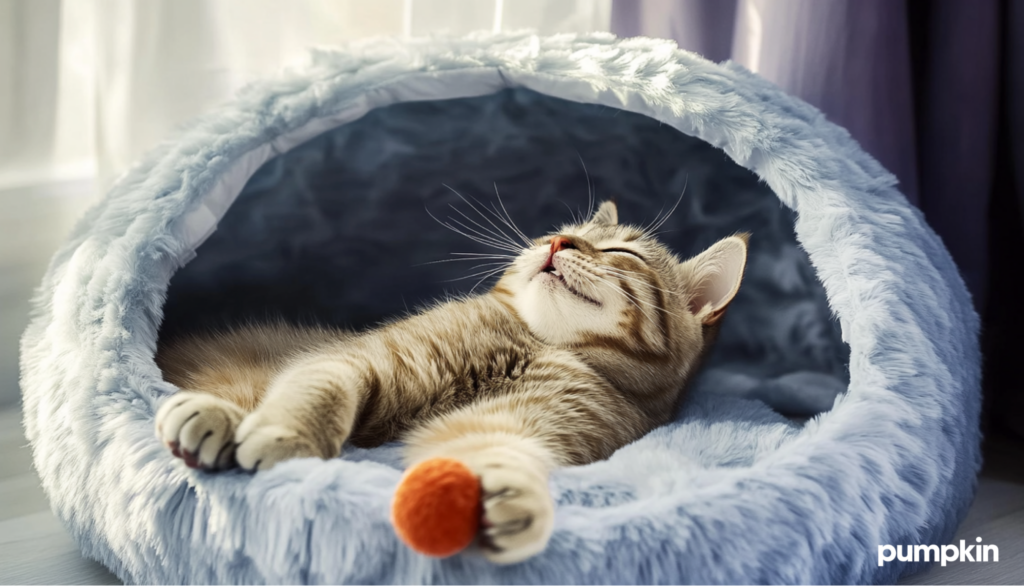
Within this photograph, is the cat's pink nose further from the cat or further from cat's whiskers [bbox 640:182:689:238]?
cat's whiskers [bbox 640:182:689:238]

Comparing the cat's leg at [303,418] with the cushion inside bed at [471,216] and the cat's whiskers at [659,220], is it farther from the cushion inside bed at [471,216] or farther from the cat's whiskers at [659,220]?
the cat's whiskers at [659,220]

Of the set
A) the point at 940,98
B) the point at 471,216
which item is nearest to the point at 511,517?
the point at 471,216

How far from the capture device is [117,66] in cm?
138

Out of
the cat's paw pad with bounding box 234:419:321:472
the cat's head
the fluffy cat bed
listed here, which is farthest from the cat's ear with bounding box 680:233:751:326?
the cat's paw pad with bounding box 234:419:321:472

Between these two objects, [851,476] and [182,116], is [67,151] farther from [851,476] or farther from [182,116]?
[851,476]

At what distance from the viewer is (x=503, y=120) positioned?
1389mm

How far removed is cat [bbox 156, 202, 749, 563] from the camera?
919 mm

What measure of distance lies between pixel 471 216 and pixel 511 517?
3.08 feet

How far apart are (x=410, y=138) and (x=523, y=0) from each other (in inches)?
20.4

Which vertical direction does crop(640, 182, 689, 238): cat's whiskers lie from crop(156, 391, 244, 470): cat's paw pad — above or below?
above

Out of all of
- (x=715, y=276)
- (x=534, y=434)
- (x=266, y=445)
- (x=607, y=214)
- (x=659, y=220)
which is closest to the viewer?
(x=266, y=445)

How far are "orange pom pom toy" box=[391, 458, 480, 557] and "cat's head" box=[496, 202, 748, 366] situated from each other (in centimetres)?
51

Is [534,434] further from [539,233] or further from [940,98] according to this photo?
[940,98]

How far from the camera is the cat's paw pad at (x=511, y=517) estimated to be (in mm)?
614
